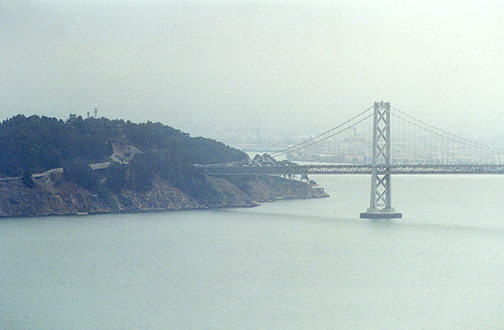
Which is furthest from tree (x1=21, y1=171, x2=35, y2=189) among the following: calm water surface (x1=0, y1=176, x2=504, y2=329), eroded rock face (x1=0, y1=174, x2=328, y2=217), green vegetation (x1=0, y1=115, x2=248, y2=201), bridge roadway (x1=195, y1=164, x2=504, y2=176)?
bridge roadway (x1=195, y1=164, x2=504, y2=176)

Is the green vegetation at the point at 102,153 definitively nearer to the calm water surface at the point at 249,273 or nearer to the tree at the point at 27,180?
the tree at the point at 27,180

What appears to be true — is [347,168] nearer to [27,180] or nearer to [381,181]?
[381,181]

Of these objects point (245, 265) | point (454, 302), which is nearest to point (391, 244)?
point (245, 265)

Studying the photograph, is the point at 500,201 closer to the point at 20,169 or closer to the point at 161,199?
the point at 161,199

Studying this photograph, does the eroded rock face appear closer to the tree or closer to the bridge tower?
the tree

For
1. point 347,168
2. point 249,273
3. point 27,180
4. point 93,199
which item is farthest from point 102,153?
point 249,273

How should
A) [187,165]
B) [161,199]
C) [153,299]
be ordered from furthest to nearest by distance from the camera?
[187,165], [161,199], [153,299]
